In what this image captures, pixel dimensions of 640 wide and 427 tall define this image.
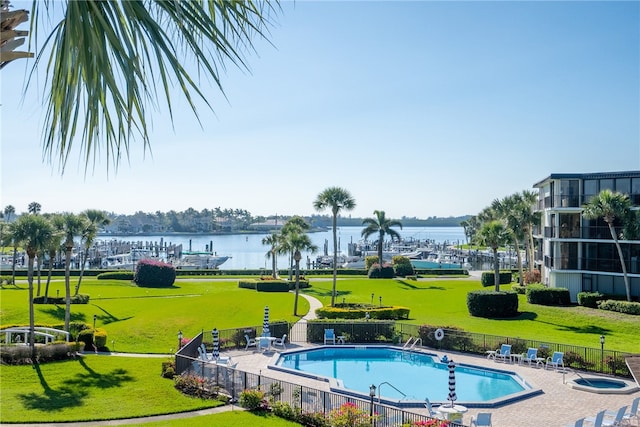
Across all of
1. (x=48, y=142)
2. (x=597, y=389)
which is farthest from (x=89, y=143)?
(x=597, y=389)

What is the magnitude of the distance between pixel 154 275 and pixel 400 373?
3684 centimetres

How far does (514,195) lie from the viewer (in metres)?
62.8

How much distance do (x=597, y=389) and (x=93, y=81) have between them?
24.9 metres

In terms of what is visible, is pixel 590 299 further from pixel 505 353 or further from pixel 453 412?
pixel 453 412

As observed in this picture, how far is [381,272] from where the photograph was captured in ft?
218

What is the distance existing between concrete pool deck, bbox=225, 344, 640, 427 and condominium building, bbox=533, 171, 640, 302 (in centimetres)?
1874

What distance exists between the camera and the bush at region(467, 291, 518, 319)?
39.2 m

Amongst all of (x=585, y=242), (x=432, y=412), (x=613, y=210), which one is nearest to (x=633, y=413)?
(x=432, y=412)

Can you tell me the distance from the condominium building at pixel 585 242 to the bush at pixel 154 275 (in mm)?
37371

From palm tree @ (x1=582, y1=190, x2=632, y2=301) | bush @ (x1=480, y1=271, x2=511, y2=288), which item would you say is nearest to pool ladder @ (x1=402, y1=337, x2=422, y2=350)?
palm tree @ (x1=582, y1=190, x2=632, y2=301)

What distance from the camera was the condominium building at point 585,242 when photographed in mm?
41250

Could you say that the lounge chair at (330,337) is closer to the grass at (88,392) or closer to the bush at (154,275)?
the grass at (88,392)

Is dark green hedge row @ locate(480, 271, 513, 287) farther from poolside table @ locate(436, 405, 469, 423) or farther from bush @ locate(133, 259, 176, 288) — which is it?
poolside table @ locate(436, 405, 469, 423)

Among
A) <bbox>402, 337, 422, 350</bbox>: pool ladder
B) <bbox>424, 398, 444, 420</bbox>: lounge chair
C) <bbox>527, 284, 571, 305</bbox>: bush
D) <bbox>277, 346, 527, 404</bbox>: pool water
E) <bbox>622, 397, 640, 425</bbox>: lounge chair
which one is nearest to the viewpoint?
<bbox>622, 397, 640, 425</bbox>: lounge chair
